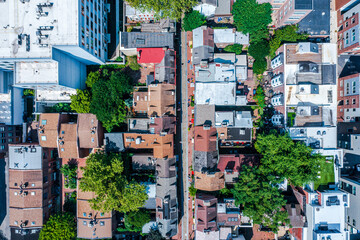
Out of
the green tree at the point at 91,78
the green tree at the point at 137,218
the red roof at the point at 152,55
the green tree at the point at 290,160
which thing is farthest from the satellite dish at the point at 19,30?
the green tree at the point at 290,160

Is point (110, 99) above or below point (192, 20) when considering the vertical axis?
below

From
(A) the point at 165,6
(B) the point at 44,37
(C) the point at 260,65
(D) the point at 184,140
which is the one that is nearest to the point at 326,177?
(C) the point at 260,65

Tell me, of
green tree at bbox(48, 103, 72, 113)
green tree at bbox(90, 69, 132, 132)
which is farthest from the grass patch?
green tree at bbox(48, 103, 72, 113)

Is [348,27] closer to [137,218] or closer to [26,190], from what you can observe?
[137,218]

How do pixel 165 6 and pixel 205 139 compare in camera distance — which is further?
pixel 205 139

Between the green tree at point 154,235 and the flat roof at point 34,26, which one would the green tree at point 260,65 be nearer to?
the flat roof at point 34,26

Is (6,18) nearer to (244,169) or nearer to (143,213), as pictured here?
(143,213)
